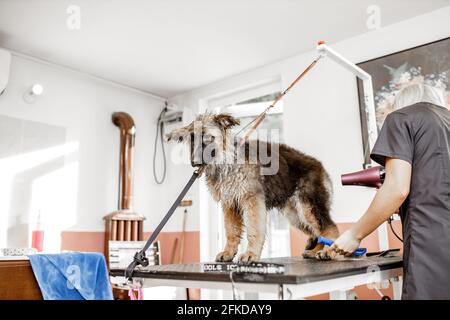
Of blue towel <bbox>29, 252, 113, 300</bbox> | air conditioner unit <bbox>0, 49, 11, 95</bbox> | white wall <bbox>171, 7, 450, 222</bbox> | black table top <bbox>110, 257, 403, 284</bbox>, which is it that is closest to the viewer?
black table top <bbox>110, 257, 403, 284</bbox>

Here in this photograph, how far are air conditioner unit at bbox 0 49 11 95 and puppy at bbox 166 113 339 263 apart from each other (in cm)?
236

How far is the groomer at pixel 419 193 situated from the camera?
1.26 m

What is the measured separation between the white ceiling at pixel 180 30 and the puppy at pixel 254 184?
1.57 meters

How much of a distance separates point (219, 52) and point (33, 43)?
5.57ft

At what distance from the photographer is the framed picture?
9.85 ft

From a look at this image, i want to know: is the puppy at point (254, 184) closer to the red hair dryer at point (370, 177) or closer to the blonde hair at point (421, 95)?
the red hair dryer at point (370, 177)

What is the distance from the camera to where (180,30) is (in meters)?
3.37

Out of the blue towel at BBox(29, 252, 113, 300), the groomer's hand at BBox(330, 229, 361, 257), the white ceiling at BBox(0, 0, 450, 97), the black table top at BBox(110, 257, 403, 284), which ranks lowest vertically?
the blue towel at BBox(29, 252, 113, 300)

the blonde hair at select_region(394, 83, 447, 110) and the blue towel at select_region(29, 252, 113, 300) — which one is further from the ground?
the blonde hair at select_region(394, 83, 447, 110)

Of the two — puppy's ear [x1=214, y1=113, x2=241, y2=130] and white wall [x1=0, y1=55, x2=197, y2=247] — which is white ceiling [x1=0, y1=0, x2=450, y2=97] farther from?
puppy's ear [x1=214, y1=113, x2=241, y2=130]

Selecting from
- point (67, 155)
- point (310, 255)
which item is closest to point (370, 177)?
point (310, 255)

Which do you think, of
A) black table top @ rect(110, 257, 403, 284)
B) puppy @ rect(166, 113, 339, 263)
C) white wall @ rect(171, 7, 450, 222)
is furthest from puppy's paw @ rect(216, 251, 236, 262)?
white wall @ rect(171, 7, 450, 222)

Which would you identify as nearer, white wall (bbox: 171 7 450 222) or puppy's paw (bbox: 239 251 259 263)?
puppy's paw (bbox: 239 251 259 263)

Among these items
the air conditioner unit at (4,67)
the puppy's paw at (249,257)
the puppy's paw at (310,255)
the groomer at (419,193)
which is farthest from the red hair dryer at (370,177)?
the air conditioner unit at (4,67)
